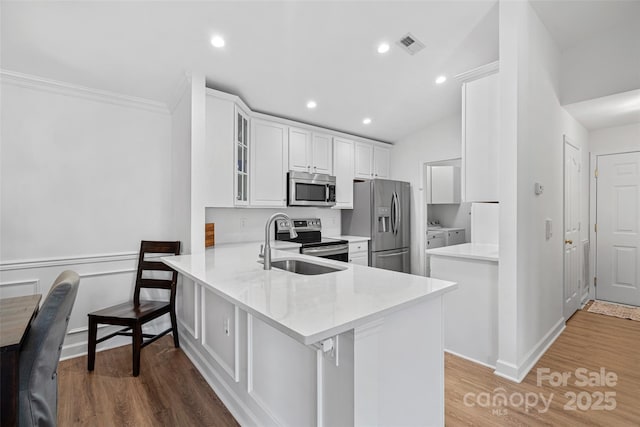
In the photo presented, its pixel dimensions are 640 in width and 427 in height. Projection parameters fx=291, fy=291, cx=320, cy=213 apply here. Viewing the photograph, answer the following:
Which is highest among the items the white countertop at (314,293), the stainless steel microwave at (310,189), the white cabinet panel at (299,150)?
the white cabinet panel at (299,150)

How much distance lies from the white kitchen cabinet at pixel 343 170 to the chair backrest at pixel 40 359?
10.7 ft

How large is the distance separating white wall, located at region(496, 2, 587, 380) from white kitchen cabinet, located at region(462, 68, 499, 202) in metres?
0.22

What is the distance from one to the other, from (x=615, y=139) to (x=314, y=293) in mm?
4733

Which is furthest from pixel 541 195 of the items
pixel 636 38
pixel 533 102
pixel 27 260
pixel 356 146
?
pixel 27 260

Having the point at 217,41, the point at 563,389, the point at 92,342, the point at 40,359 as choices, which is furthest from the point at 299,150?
the point at 563,389

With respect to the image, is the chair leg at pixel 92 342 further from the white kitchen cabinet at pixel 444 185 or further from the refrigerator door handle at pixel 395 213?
the white kitchen cabinet at pixel 444 185

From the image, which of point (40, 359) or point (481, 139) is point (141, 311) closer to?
point (40, 359)

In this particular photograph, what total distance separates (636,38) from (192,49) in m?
3.83

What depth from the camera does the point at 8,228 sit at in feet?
7.58

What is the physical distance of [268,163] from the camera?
3447mm

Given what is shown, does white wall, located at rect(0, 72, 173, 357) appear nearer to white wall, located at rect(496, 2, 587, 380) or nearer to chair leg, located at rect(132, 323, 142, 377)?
chair leg, located at rect(132, 323, 142, 377)

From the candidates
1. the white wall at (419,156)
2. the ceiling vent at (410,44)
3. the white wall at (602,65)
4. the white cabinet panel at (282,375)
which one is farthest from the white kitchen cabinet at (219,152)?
the white wall at (602,65)

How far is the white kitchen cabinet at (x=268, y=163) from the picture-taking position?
334 cm

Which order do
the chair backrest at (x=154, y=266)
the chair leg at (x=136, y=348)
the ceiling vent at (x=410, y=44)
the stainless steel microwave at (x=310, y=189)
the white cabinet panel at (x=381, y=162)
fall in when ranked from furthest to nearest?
the white cabinet panel at (x=381, y=162), the stainless steel microwave at (x=310, y=189), the chair backrest at (x=154, y=266), the ceiling vent at (x=410, y=44), the chair leg at (x=136, y=348)
